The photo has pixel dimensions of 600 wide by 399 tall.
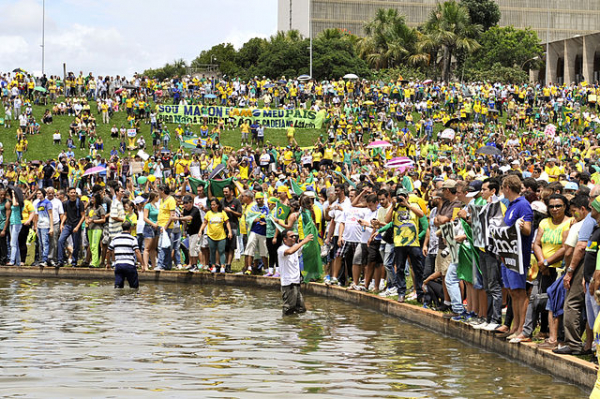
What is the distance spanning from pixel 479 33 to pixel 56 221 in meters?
67.1

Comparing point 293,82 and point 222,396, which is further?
point 293,82

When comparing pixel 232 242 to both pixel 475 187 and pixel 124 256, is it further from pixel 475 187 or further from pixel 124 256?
pixel 475 187

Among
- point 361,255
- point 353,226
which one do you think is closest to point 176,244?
point 353,226

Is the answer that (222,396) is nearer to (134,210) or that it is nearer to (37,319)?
(37,319)

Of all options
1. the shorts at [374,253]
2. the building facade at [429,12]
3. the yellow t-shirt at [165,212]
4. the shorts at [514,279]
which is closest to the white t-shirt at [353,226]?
the shorts at [374,253]

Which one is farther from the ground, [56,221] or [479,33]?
[479,33]

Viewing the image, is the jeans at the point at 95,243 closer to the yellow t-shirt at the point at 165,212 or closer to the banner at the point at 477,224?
the yellow t-shirt at the point at 165,212

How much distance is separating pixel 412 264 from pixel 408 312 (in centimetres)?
88

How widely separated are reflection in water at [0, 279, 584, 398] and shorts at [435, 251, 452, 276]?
2.77 feet

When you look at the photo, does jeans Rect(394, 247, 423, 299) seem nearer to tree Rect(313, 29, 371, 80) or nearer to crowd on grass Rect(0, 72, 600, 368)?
crowd on grass Rect(0, 72, 600, 368)

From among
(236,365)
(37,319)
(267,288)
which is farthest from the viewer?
(267,288)

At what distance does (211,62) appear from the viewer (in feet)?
358

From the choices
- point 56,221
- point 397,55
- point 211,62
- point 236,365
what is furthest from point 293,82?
point 211,62

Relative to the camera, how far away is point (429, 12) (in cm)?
11875
